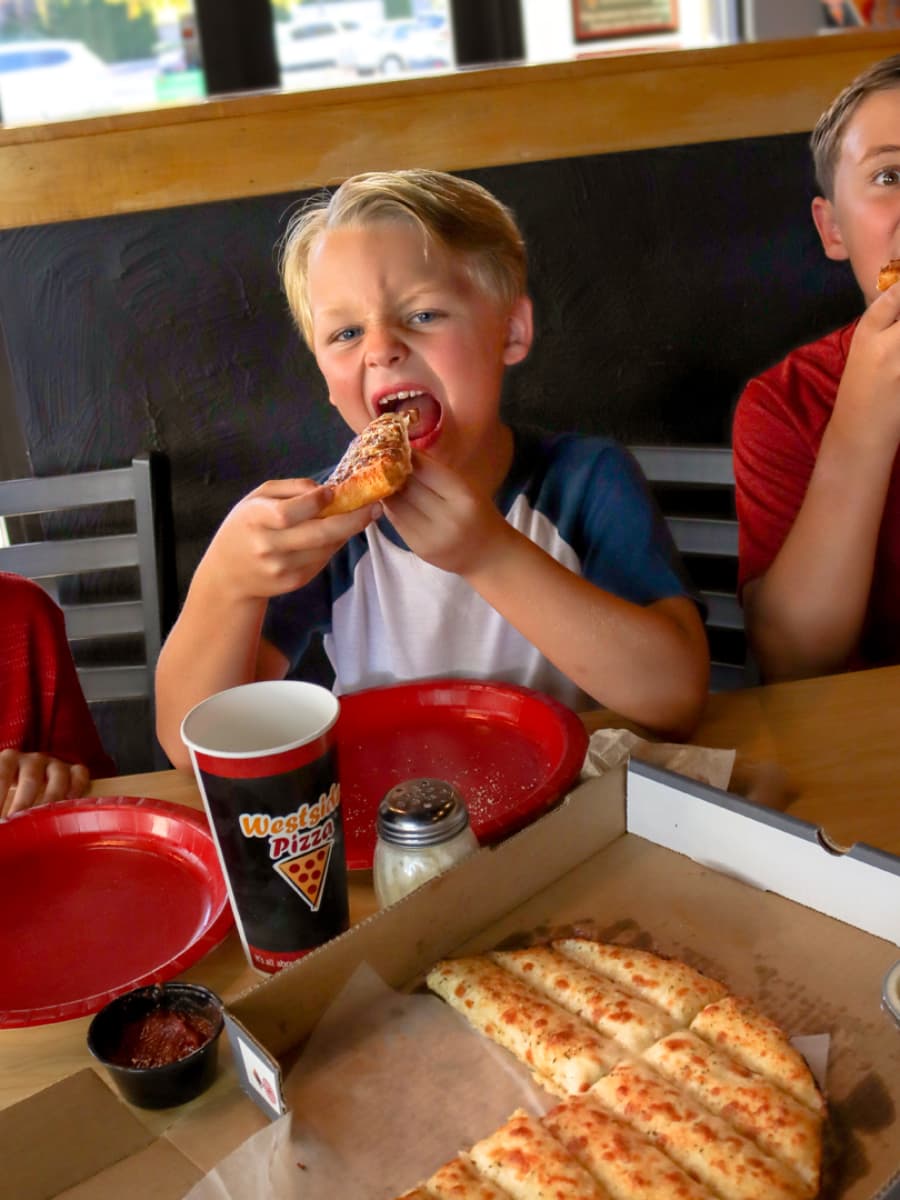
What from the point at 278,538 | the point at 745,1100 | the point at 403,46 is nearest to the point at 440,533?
the point at 278,538

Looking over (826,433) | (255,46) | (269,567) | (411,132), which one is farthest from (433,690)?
(255,46)

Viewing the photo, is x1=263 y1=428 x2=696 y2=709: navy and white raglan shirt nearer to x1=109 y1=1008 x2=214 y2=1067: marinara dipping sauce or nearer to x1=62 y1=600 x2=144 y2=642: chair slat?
x1=62 y1=600 x2=144 y2=642: chair slat

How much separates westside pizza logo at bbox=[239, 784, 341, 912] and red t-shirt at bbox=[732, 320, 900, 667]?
3.48 ft

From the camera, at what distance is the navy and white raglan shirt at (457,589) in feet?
5.26

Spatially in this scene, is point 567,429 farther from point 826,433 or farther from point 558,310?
point 826,433

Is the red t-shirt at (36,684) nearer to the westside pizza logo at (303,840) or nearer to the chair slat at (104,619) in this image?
A: the chair slat at (104,619)

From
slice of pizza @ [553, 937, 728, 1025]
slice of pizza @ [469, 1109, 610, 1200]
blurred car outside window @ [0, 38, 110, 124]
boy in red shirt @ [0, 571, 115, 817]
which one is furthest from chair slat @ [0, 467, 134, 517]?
blurred car outside window @ [0, 38, 110, 124]

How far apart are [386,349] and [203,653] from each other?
478 mm

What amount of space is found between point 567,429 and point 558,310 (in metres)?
0.19

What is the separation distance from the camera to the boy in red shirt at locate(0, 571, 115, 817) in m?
1.59

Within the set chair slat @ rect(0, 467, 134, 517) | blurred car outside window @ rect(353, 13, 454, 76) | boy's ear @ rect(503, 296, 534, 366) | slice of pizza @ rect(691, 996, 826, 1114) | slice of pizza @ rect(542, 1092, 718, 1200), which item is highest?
blurred car outside window @ rect(353, 13, 454, 76)

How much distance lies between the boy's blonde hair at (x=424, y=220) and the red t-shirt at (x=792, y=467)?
0.45m

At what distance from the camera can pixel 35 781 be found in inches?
51.2

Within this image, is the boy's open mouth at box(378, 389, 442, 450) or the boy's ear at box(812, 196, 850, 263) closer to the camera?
the boy's open mouth at box(378, 389, 442, 450)
